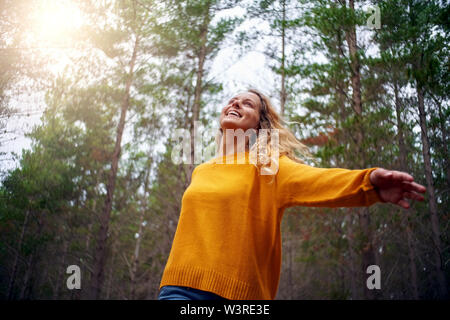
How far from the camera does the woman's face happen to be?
1.27 meters

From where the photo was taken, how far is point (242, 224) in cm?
96

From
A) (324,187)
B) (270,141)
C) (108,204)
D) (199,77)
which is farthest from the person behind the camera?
(199,77)

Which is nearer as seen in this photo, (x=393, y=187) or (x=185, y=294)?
(x=393, y=187)

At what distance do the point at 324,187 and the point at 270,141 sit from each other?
0.40m

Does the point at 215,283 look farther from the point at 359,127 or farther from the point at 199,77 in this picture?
the point at 199,77

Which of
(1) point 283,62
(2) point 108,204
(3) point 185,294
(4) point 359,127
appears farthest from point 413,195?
(2) point 108,204

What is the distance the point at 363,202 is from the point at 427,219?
451 centimetres

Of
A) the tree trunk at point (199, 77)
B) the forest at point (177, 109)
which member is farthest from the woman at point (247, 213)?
the tree trunk at point (199, 77)

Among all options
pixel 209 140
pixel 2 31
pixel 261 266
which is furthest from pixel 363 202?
pixel 209 140

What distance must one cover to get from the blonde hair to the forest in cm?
176

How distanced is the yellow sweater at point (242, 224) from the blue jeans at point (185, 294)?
0.02m

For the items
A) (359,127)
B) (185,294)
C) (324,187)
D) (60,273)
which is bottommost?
(60,273)
